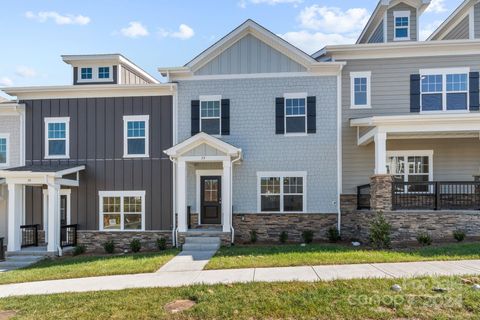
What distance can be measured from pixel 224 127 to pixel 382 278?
27.7ft

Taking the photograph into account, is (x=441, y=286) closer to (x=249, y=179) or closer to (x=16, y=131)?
(x=249, y=179)

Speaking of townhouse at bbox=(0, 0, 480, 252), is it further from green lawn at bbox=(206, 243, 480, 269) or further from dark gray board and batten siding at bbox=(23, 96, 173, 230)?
green lawn at bbox=(206, 243, 480, 269)

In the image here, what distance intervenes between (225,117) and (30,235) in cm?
895

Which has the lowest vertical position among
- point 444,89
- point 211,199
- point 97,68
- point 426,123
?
point 211,199

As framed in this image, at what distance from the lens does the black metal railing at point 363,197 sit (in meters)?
12.7

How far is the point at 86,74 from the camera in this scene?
52.0ft

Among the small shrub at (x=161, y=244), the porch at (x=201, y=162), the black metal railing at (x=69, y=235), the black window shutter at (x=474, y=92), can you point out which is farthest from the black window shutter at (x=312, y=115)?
the black metal railing at (x=69, y=235)

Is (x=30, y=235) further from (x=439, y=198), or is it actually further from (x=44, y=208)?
(x=439, y=198)

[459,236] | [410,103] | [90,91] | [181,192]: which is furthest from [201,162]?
[459,236]

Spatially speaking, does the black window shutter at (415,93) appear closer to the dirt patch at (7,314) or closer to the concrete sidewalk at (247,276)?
the concrete sidewalk at (247,276)

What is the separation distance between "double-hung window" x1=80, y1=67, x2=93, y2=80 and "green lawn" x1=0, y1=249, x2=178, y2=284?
328 inches

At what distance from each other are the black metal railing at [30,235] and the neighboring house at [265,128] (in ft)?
18.8

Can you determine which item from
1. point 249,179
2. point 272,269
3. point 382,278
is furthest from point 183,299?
point 249,179

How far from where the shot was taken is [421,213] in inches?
449
